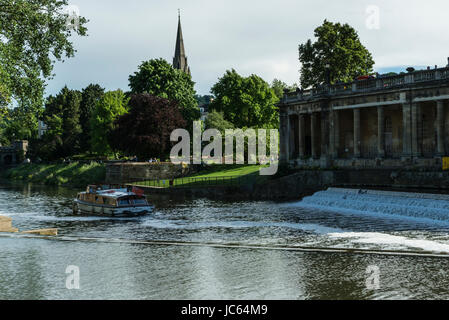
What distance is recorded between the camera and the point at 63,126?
405ft

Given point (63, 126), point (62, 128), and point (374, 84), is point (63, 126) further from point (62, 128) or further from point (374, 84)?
point (374, 84)

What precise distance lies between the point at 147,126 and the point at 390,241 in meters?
→ 57.0

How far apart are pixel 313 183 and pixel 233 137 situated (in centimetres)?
2535

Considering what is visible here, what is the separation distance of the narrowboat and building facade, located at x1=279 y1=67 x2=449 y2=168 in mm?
21715

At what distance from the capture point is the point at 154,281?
Result: 60.4 feet

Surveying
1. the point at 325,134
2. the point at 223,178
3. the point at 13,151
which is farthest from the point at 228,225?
the point at 13,151

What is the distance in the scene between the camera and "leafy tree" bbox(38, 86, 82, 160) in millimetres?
115188

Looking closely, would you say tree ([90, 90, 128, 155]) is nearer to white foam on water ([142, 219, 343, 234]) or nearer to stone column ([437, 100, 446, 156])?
white foam on water ([142, 219, 343, 234])

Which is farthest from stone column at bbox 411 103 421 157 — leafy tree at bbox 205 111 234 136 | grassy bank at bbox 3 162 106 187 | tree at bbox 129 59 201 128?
grassy bank at bbox 3 162 106 187

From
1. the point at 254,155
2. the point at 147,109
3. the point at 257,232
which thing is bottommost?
the point at 257,232

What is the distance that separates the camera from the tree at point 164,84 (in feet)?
304
